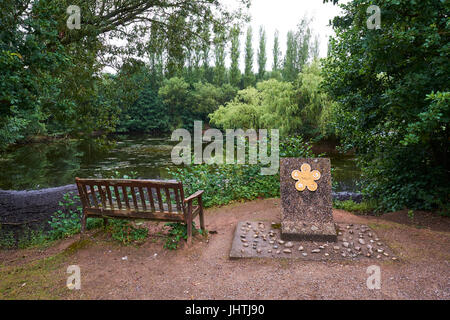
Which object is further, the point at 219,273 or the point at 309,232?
the point at 309,232

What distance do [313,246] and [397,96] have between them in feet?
9.01

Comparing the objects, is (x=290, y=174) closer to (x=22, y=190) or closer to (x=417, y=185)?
(x=417, y=185)

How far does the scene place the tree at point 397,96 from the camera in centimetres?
404

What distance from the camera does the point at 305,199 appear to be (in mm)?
4715

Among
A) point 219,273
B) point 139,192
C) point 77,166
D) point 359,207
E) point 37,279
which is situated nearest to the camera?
point 37,279

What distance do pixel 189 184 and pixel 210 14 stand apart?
196 inches

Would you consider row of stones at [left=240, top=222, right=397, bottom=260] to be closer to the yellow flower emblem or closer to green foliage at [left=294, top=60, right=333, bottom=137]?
the yellow flower emblem

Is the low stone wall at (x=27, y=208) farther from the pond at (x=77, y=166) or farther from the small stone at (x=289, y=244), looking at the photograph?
the small stone at (x=289, y=244)

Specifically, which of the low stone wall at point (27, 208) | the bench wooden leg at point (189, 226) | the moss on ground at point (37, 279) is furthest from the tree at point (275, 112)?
the moss on ground at point (37, 279)

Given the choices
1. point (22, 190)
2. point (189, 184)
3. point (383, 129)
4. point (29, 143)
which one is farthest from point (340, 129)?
point (29, 143)

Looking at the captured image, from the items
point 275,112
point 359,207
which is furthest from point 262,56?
point 359,207

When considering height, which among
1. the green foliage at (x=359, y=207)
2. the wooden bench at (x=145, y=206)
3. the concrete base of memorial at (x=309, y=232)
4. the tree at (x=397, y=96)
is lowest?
the green foliage at (x=359, y=207)

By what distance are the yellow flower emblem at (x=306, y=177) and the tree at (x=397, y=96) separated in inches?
55.5

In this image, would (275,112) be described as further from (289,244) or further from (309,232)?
(289,244)
